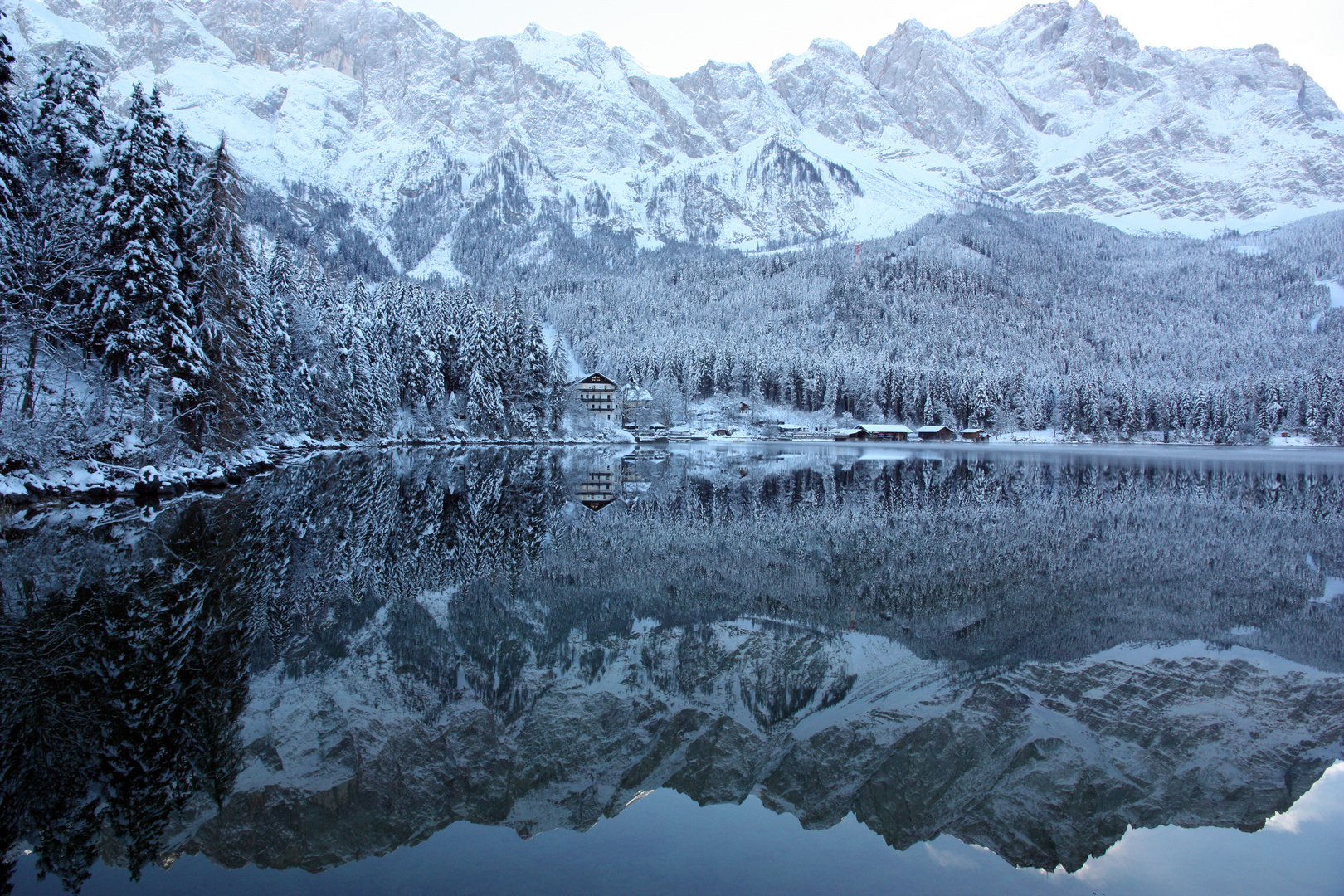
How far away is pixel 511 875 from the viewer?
5199 millimetres

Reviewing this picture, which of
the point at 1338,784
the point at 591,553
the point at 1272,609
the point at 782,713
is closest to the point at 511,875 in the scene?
the point at 782,713

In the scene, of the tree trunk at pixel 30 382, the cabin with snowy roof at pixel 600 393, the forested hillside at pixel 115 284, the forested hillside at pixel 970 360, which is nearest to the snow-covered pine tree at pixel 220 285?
the forested hillside at pixel 115 284

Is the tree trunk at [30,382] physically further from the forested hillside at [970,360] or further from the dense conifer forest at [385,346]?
the forested hillside at [970,360]

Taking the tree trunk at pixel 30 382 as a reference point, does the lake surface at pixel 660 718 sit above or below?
below

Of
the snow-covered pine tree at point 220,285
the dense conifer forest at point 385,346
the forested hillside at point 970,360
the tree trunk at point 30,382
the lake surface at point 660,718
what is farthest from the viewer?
the forested hillside at point 970,360

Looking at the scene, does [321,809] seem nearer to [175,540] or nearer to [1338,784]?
[1338,784]

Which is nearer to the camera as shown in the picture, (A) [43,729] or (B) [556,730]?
(A) [43,729]

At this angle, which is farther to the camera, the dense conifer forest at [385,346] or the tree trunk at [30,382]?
the dense conifer forest at [385,346]

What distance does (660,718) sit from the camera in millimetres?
8016

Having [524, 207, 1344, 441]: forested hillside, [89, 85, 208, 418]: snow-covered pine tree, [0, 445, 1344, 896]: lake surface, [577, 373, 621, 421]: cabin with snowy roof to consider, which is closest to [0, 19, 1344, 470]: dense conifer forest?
[89, 85, 208, 418]: snow-covered pine tree

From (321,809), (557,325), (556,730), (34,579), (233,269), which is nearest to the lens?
(321,809)

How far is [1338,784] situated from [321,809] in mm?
9729

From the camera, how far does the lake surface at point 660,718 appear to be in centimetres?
550

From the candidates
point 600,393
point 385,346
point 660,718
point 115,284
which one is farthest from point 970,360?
point 660,718
